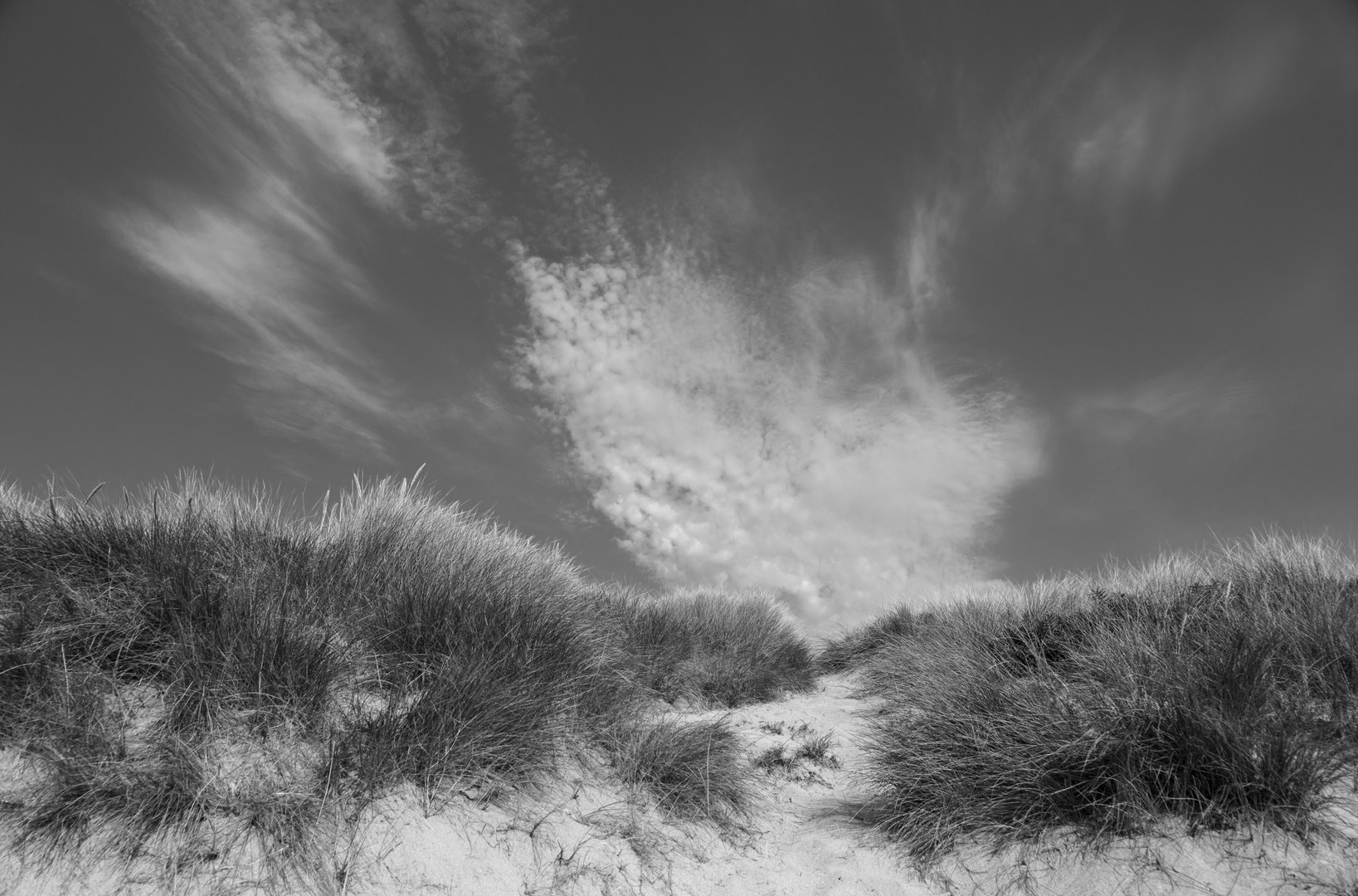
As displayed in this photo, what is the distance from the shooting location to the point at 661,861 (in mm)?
3777

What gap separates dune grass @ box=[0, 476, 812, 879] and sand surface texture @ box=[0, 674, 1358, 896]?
125 millimetres

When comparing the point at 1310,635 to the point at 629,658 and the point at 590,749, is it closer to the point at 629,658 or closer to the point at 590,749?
the point at 590,749

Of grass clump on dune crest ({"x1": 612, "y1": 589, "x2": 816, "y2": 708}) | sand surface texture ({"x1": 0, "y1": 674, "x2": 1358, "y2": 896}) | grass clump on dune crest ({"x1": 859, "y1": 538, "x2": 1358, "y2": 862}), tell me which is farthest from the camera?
grass clump on dune crest ({"x1": 612, "y1": 589, "x2": 816, "y2": 708})

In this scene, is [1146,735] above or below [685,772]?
above

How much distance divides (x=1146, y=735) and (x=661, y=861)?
268 centimetres

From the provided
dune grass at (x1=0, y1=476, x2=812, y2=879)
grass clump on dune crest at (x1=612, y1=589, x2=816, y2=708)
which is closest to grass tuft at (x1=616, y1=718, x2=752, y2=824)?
dune grass at (x1=0, y1=476, x2=812, y2=879)

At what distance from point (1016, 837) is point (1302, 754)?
1.34 m

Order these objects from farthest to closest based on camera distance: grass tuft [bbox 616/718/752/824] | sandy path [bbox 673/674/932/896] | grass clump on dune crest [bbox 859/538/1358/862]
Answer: grass tuft [bbox 616/718/752/824] < sandy path [bbox 673/674/932/896] < grass clump on dune crest [bbox 859/538/1358/862]

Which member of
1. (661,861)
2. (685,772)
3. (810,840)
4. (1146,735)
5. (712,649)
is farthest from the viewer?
(712,649)

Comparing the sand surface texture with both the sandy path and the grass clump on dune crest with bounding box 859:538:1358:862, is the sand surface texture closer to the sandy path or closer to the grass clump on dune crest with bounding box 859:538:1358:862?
the sandy path

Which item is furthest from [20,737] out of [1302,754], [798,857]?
[1302,754]

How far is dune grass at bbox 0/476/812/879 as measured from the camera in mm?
2930

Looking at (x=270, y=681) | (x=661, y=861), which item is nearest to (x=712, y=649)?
(x=661, y=861)

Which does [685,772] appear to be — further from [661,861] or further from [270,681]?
[270,681]
